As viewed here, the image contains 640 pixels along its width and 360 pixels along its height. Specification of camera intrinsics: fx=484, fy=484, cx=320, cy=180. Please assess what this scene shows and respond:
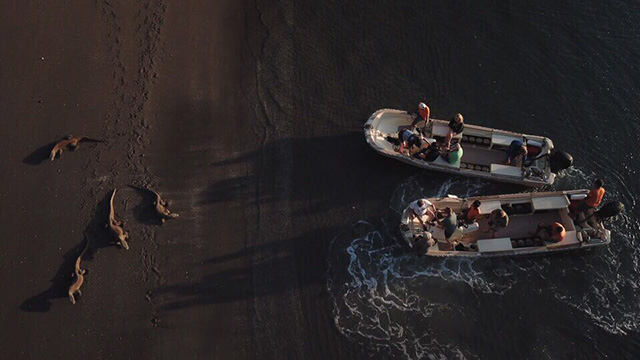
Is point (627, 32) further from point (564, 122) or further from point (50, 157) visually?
point (50, 157)

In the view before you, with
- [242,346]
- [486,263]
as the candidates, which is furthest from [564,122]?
[242,346]

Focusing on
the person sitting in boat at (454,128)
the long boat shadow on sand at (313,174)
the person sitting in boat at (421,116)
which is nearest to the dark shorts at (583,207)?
A: the long boat shadow on sand at (313,174)

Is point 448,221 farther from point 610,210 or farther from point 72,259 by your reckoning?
point 72,259

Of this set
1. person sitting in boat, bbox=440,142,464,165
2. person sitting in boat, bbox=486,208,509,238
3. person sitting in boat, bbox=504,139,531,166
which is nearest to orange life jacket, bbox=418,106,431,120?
person sitting in boat, bbox=440,142,464,165

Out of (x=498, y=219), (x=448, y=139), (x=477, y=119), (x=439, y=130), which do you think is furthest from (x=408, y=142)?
(x=498, y=219)

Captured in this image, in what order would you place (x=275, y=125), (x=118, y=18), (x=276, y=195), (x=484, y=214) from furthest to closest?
(x=118, y=18) < (x=275, y=125) < (x=276, y=195) < (x=484, y=214)

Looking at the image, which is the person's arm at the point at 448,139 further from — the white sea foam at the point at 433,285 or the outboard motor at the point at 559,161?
the outboard motor at the point at 559,161
